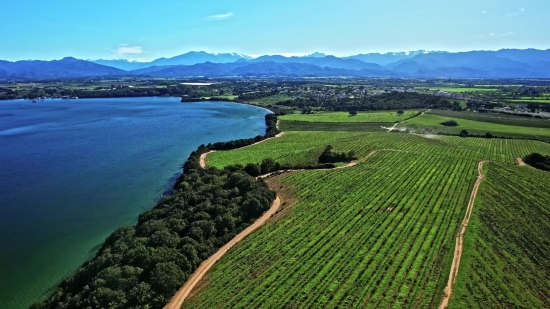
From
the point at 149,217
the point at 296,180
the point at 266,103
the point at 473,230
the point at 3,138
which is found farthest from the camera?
the point at 266,103

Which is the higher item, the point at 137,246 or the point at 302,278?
the point at 137,246

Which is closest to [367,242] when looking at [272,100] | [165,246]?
[165,246]

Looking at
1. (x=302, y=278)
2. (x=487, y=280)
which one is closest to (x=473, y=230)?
(x=487, y=280)

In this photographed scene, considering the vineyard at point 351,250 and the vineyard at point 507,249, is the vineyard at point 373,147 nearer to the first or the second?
the vineyard at point 351,250

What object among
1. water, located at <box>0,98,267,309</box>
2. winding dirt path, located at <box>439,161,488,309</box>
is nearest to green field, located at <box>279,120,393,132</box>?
water, located at <box>0,98,267,309</box>

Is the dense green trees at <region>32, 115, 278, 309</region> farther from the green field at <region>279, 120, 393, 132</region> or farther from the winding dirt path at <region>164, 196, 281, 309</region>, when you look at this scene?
the green field at <region>279, 120, 393, 132</region>

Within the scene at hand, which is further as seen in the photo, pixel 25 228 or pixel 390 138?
pixel 390 138

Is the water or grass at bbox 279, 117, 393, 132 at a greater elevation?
grass at bbox 279, 117, 393, 132

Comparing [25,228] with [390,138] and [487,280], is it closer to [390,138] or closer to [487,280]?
[487,280]
